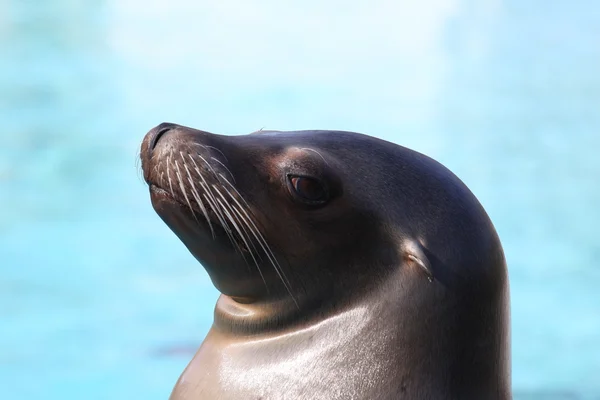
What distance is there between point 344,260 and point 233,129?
698 centimetres

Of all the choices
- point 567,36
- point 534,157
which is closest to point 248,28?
point 567,36

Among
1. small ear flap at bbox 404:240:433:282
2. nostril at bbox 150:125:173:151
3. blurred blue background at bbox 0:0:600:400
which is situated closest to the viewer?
small ear flap at bbox 404:240:433:282

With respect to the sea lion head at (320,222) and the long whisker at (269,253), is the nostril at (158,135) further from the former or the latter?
the long whisker at (269,253)

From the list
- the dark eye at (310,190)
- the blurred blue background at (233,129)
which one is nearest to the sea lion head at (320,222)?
the dark eye at (310,190)

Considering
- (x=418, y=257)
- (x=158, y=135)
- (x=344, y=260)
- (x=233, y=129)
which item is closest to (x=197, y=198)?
(x=158, y=135)

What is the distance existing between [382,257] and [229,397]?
0.41 metres

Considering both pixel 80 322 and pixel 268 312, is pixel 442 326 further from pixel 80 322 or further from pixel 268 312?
pixel 80 322

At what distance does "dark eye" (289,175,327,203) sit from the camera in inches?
73.0

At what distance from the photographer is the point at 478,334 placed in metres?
1.86

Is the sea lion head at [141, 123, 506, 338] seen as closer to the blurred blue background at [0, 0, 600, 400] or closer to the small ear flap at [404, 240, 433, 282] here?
the small ear flap at [404, 240, 433, 282]

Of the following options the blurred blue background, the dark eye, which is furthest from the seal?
the blurred blue background

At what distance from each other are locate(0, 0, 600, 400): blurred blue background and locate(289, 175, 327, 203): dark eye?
11.5 ft

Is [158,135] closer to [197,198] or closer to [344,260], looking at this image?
[197,198]

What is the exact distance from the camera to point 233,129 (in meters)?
8.77
